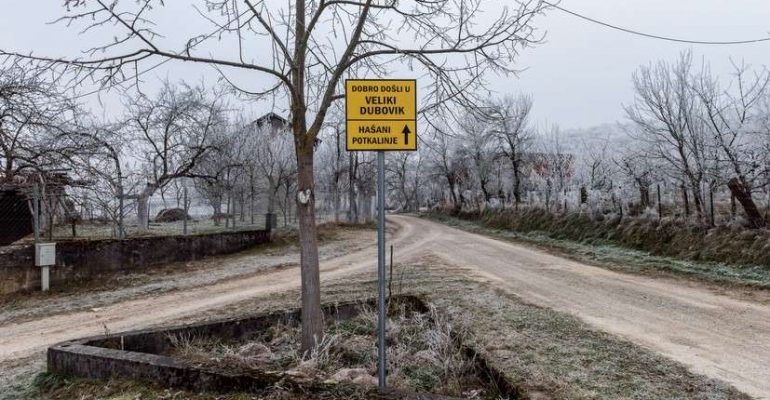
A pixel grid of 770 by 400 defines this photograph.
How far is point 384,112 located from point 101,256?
437 inches

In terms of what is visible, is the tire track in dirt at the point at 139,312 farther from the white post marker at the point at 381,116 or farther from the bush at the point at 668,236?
the bush at the point at 668,236

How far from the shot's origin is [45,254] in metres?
10.7

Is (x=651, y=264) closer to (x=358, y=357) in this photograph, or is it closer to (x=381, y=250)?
(x=358, y=357)

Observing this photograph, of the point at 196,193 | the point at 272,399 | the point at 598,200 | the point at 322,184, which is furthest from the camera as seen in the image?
the point at 322,184

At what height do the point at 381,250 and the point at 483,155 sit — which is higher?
the point at 483,155

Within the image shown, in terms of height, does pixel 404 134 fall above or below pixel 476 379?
above

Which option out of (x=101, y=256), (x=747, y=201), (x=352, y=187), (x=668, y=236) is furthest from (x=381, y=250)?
(x=352, y=187)

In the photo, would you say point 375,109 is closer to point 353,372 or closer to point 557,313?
point 353,372

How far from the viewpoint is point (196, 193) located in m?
27.4

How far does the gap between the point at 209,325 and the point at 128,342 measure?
805 mm

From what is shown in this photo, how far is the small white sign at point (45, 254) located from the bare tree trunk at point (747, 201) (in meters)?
17.2

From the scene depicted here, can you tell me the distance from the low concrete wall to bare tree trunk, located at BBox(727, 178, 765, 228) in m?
15.5

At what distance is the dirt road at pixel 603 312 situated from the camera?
5.58 m

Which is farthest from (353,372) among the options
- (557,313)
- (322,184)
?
(322,184)
